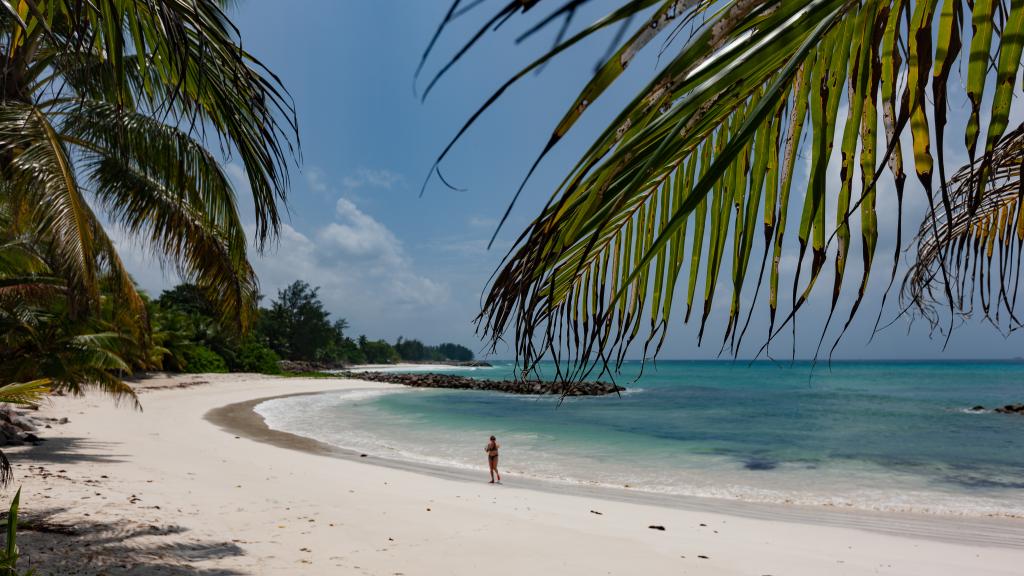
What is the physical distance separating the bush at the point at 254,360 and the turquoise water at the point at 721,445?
1610 centimetres

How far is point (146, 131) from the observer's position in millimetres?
5918

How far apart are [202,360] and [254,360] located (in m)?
8.28

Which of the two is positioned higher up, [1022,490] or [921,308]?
[921,308]

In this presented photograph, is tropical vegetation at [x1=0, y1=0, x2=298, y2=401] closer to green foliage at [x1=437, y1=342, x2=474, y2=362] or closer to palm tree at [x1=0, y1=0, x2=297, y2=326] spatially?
palm tree at [x1=0, y1=0, x2=297, y2=326]

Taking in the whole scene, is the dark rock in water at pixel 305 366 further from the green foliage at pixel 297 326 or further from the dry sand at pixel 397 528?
the dry sand at pixel 397 528

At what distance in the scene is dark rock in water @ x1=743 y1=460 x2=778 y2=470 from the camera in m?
15.6

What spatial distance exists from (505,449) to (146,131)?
14.1m

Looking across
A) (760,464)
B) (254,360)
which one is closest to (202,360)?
(254,360)

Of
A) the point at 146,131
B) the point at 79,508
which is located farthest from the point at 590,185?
the point at 79,508

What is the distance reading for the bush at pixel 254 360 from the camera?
152 ft

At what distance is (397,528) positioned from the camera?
7.27 m

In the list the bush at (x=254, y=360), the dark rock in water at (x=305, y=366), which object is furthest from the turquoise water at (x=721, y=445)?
the dark rock in water at (x=305, y=366)

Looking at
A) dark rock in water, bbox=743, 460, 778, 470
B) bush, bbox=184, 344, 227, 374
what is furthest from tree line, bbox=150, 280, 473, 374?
dark rock in water, bbox=743, 460, 778, 470

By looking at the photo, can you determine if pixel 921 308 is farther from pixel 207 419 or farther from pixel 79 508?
pixel 207 419
